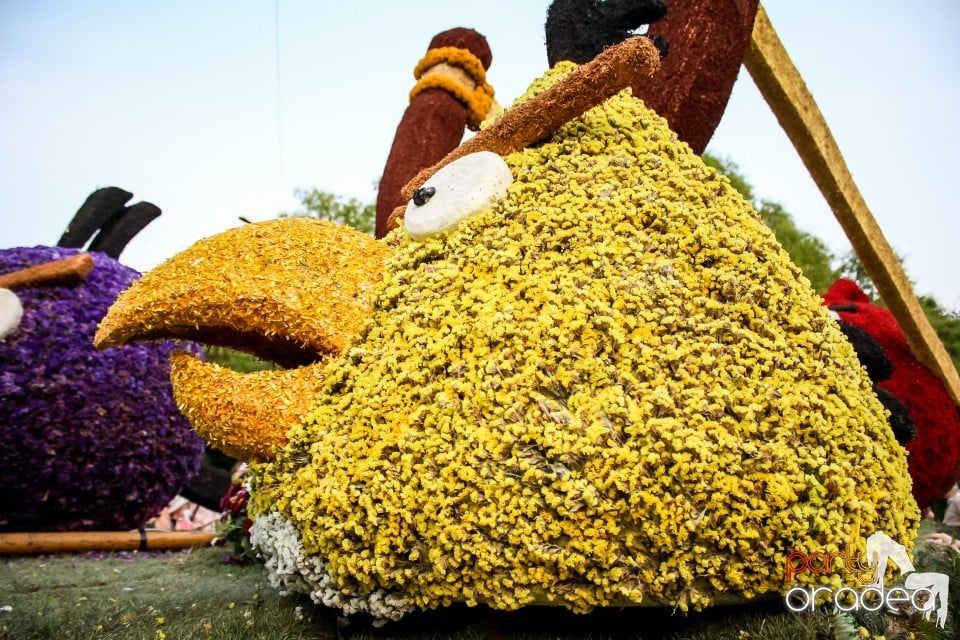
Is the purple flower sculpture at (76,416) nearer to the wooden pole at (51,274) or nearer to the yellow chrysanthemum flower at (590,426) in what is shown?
the wooden pole at (51,274)

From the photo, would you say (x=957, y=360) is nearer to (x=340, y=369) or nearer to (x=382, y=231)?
(x=382, y=231)

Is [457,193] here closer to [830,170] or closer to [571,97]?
[571,97]

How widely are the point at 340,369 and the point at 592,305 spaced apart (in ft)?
2.55

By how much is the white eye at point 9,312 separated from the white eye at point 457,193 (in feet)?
10.2

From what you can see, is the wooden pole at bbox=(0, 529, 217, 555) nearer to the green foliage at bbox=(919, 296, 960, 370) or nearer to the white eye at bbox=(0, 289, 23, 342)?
the white eye at bbox=(0, 289, 23, 342)

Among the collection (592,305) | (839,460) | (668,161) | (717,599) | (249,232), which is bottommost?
(717,599)

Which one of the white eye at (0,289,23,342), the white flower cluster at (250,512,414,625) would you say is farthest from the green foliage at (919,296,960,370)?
the white eye at (0,289,23,342)

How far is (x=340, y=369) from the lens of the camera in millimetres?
2137

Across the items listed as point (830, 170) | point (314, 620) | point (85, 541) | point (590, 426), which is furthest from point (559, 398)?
point (85, 541)

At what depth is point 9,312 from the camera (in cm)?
417

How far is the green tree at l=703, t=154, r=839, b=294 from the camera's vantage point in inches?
472

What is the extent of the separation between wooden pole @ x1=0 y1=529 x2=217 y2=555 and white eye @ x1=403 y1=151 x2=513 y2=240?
349 centimetres

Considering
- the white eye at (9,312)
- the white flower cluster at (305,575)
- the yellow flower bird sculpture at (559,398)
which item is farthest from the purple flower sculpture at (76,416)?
the white flower cluster at (305,575)

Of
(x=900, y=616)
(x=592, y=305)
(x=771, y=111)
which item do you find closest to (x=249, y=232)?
(x=592, y=305)
